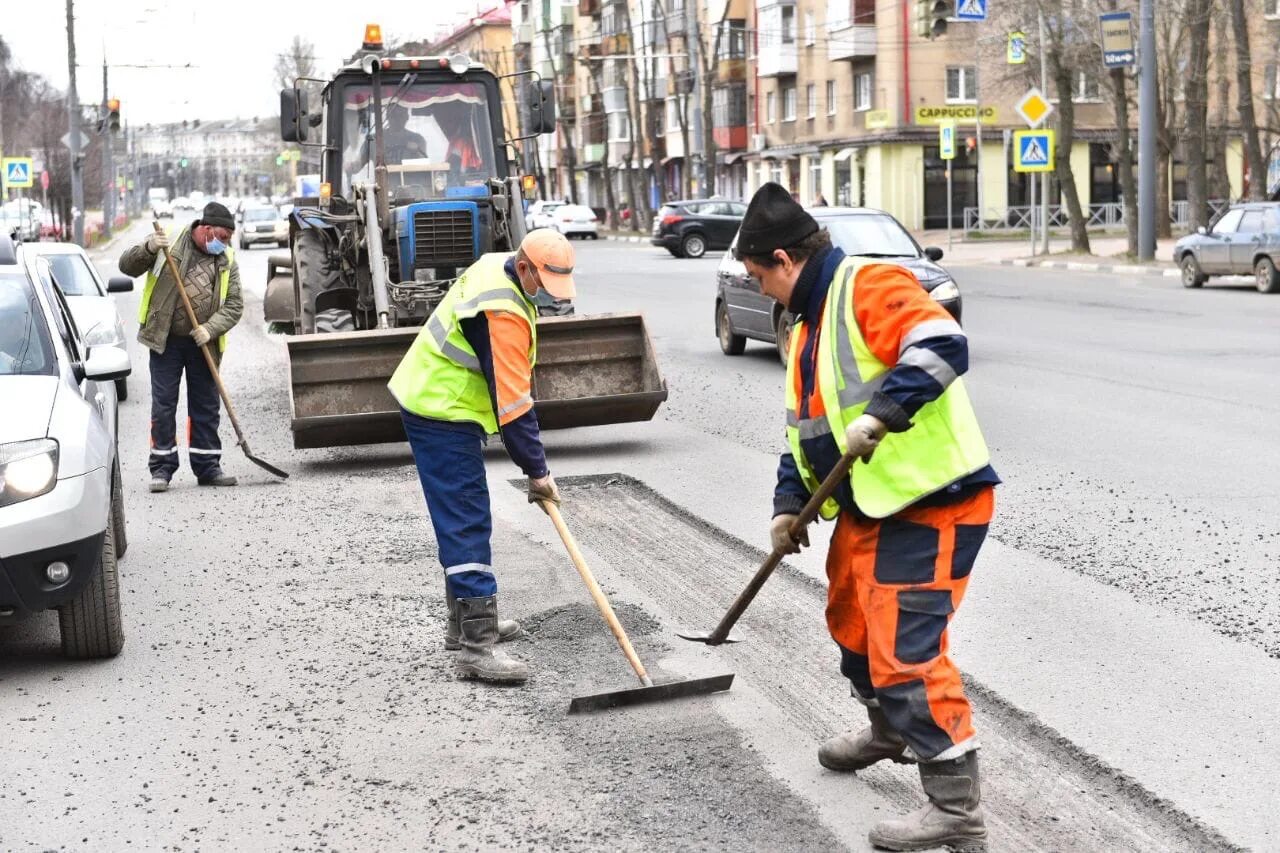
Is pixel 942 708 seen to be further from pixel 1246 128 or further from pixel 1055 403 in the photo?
pixel 1246 128

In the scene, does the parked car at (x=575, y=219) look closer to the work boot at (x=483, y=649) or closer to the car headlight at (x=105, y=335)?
the car headlight at (x=105, y=335)

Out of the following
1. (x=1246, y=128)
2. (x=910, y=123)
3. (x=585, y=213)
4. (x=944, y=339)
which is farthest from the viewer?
(x=585, y=213)

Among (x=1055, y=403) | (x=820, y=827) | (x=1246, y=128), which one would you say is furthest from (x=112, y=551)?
(x=1246, y=128)

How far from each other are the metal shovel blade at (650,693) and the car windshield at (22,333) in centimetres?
276

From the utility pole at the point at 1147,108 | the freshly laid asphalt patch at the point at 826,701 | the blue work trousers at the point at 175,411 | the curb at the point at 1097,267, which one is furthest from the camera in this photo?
the utility pole at the point at 1147,108

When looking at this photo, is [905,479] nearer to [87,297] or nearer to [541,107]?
[541,107]

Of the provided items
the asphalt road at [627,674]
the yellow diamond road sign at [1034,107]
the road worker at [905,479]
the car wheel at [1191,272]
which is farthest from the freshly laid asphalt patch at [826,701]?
the yellow diamond road sign at [1034,107]

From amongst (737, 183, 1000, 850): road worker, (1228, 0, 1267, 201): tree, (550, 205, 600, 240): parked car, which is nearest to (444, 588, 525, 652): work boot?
(737, 183, 1000, 850): road worker

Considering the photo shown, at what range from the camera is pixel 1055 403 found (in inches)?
512

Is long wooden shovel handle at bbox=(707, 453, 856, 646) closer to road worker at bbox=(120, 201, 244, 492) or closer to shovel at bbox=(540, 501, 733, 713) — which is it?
shovel at bbox=(540, 501, 733, 713)

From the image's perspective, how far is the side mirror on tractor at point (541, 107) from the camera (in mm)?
13148

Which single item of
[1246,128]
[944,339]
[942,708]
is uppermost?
Result: [1246,128]

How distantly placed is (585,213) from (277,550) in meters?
52.7

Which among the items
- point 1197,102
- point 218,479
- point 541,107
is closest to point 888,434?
point 218,479
